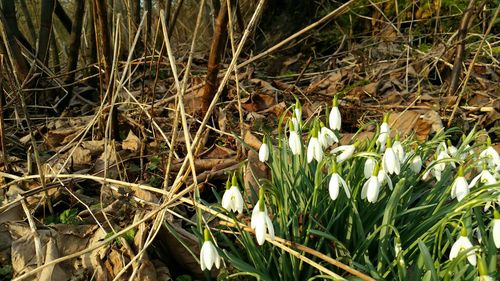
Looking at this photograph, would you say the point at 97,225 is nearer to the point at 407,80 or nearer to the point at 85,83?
the point at 85,83

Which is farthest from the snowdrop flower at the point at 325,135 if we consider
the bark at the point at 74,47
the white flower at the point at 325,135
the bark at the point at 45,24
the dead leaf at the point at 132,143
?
the bark at the point at 45,24

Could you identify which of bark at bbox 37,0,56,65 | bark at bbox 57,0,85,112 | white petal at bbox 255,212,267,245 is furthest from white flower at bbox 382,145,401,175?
bark at bbox 37,0,56,65

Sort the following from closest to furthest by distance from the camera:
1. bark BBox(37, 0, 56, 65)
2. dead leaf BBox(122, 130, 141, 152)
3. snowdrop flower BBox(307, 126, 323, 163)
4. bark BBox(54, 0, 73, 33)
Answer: snowdrop flower BBox(307, 126, 323, 163)
dead leaf BBox(122, 130, 141, 152)
bark BBox(37, 0, 56, 65)
bark BBox(54, 0, 73, 33)

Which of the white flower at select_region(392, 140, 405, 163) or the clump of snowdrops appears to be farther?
the white flower at select_region(392, 140, 405, 163)

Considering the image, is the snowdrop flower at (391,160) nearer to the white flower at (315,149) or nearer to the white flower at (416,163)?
the white flower at (315,149)

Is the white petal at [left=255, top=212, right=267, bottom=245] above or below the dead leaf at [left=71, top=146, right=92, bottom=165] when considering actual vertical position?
above

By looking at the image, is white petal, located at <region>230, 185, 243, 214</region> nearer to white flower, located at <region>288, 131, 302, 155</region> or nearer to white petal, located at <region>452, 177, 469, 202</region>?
white flower, located at <region>288, 131, 302, 155</region>
